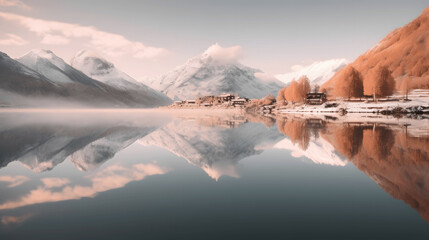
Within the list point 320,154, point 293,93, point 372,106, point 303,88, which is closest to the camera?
point 320,154

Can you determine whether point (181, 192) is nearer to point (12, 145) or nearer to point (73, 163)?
point (73, 163)

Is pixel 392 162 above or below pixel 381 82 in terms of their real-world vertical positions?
below

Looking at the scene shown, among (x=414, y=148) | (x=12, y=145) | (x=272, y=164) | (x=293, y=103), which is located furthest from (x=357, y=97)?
(x=12, y=145)

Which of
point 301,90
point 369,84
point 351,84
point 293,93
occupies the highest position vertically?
point 301,90

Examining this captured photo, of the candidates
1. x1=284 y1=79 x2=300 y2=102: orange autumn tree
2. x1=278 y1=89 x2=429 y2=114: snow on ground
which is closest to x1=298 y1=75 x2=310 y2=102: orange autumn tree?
x1=284 y1=79 x2=300 y2=102: orange autumn tree

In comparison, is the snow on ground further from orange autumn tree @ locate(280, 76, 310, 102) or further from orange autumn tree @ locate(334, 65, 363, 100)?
orange autumn tree @ locate(280, 76, 310, 102)

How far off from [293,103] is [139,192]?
162297 mm

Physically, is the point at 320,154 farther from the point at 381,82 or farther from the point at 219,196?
the point at 381,82

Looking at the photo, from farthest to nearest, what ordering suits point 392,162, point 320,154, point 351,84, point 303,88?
point 303,88 → point 351,84 → point 320,154 → point 392,162

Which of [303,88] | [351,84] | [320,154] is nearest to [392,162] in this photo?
[320,154]

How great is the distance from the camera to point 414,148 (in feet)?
72.3

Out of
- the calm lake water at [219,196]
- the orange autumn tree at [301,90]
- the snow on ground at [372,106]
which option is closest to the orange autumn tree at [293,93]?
the orange autumn tree at [301,90]

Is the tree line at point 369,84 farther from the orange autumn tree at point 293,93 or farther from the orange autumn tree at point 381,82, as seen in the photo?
the orange autumn tree at point 293,93

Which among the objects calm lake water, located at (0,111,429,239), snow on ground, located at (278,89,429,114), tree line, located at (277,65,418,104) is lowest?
calm lake water, located at (0,111,429,239)
